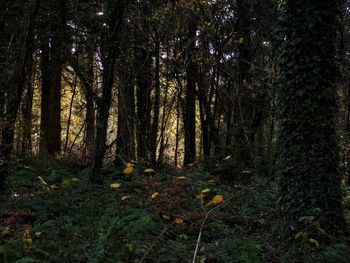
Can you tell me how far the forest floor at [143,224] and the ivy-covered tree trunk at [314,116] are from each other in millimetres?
586

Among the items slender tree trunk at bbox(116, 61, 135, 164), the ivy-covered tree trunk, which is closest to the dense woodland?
the ivy-covered tree trunk

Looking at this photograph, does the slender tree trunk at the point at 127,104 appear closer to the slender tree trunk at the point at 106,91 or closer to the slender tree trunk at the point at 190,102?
the slender tree trunk at the point at 190,102

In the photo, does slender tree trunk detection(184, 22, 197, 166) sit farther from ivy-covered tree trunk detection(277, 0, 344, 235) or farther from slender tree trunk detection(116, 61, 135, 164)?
ivy-covered tree trunk detection(277, 0, 344, 235)

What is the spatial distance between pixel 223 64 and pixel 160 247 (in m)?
11.3

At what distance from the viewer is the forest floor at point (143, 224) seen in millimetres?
5164

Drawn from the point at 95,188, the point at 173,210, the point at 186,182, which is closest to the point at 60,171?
the point at 95,188

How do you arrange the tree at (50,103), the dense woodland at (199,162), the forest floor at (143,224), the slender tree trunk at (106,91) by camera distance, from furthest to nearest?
1. the tree at (50,103)
2. the slender tree trunk at (106,91)
3. the dense woodland at (199,162)
4. the forest floor at (143,224)

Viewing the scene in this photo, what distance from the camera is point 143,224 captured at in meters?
6.00

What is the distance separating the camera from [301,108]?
20.8 feet

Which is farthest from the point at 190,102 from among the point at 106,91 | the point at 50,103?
the point at 106,91

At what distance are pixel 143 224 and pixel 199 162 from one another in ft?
25.5

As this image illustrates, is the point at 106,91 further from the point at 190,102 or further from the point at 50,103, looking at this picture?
the point at 190,102

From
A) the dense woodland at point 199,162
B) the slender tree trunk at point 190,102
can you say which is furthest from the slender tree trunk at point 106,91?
the slender tree trunk at point 190,102

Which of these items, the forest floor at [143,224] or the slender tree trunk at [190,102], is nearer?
the forest floor at [143,224]
